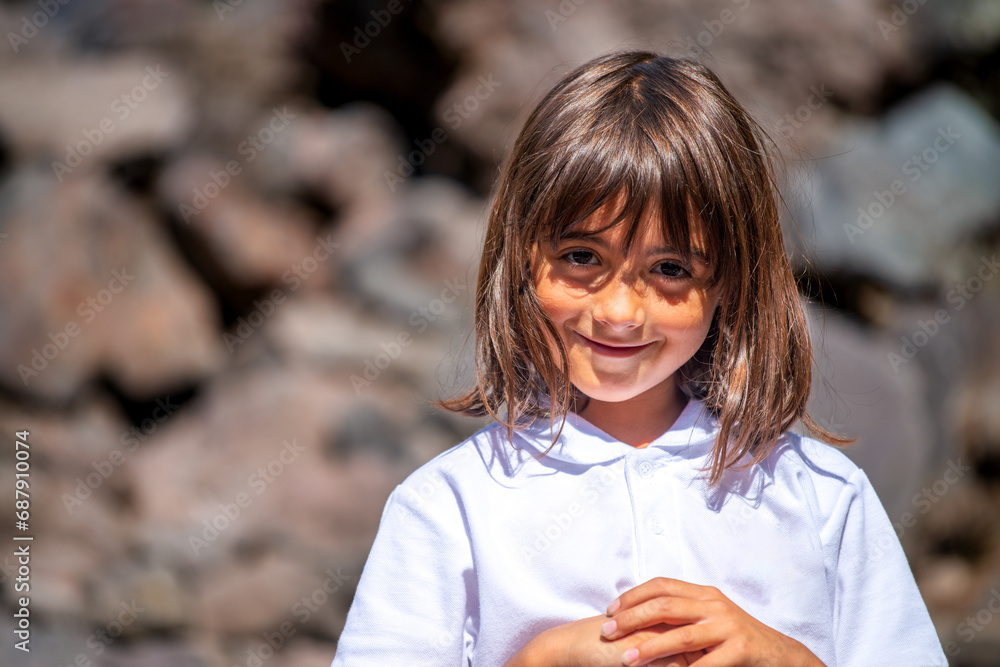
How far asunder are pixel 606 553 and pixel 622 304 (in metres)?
0.35

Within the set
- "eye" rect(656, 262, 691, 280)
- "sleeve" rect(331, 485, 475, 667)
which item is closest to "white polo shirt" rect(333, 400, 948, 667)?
"sleeve" rect(331, 485, 475, 667)

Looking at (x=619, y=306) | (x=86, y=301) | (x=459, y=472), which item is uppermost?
(x=86, y=301)

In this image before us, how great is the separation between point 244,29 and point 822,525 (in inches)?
226

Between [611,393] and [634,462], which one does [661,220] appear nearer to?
[611,393]

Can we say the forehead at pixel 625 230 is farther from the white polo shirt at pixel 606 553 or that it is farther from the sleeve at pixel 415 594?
the sleeve at pixel 415 594

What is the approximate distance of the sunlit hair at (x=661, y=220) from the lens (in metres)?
1.22

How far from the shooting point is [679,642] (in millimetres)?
1157

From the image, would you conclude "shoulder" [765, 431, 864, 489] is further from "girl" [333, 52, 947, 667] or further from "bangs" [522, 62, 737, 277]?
"bangs" [522, 62, 737, 277]

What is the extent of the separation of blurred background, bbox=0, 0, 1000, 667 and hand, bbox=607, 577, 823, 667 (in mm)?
1909

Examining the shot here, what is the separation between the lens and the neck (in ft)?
4.59

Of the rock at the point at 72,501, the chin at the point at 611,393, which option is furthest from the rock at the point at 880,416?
the rock at the point at 72,501

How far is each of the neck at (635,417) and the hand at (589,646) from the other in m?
0.30

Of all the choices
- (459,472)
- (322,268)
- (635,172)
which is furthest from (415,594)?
(322,268)

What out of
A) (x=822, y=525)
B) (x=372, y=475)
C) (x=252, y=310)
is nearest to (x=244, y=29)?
(x=252, y=310)
